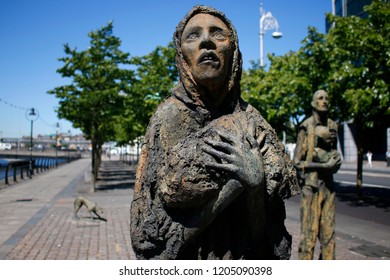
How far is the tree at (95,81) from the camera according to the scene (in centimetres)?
2020

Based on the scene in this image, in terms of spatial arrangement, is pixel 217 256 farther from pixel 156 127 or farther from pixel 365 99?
pixel 365 99

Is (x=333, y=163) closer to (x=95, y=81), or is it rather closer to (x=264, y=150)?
(x=264, y=150)

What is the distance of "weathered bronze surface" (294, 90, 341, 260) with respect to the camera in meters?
6.50

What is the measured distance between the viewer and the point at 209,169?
211 centimetres

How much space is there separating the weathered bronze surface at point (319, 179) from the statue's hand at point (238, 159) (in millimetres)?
4663

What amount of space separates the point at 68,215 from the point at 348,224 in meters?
9.16

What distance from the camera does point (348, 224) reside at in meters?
12.0

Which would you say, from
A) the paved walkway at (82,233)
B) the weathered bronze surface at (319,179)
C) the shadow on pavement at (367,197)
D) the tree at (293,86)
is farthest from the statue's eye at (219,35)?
the tree at (293,86)

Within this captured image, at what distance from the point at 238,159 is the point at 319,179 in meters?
4.87

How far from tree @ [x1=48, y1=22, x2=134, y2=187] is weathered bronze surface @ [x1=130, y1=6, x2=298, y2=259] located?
17.8 meters

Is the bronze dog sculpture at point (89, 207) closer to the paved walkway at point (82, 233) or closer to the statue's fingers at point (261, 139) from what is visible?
the paved walkway at point (82, 233)

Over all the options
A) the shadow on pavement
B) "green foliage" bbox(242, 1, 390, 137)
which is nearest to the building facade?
the shadow on pavement

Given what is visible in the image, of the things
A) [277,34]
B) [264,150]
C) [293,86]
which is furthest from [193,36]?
[277,34]
